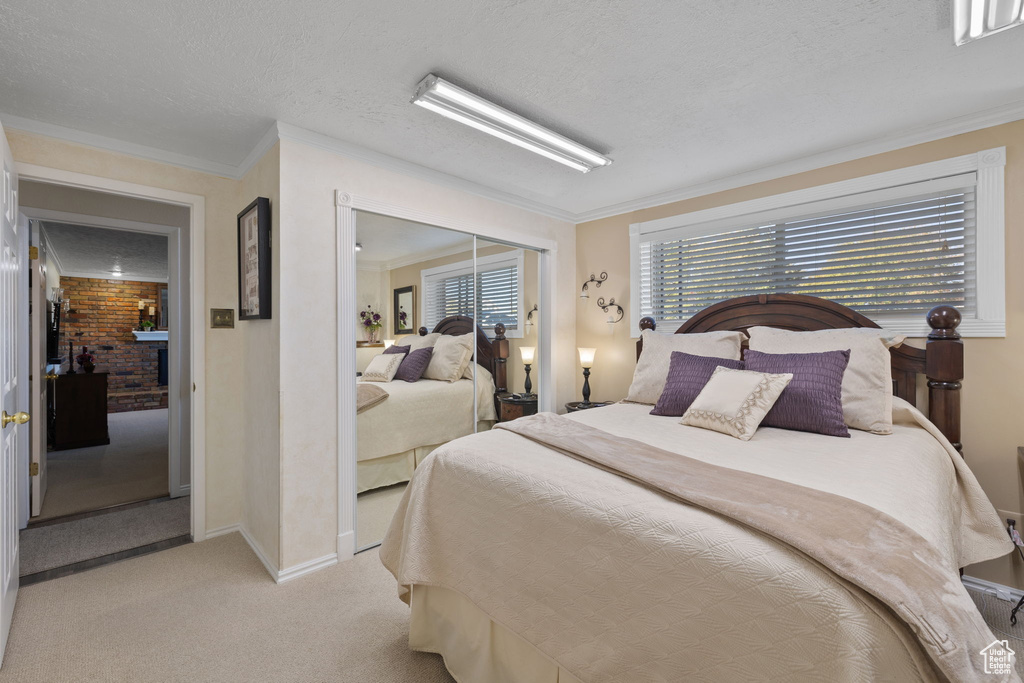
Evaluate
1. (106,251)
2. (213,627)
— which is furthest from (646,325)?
(106,251)

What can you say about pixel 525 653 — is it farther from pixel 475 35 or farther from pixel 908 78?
pixel 908 78

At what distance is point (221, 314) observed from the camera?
2.91 m

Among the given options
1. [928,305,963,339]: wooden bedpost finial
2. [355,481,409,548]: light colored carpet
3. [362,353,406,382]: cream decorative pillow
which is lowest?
[355,481,409,548]: light colored carpet

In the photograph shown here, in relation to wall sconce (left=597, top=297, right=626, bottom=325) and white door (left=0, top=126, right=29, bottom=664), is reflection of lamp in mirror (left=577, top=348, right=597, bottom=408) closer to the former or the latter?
wall sconce (left=597, top=297, right=626, bottom=325)

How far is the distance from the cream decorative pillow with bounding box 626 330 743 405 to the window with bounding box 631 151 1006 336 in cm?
53

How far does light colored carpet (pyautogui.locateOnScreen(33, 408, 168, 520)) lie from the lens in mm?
3488

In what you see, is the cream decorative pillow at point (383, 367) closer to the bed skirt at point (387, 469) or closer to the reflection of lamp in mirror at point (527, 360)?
the bed skirt at point (387, 469)

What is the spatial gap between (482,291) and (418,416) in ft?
3.38

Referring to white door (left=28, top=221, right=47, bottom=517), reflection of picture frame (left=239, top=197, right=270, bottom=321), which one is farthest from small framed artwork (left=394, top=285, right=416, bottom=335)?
white door (left=28, top=221, right=47, bottom=517)

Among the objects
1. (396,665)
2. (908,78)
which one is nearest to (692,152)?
(908,78)

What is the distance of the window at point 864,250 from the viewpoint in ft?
7.68

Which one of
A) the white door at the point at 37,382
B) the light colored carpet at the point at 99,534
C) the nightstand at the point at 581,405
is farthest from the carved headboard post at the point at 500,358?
the white door at the point at 37,382

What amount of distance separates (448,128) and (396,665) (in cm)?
252

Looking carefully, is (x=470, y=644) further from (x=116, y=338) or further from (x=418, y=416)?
(x=116, y=338)
